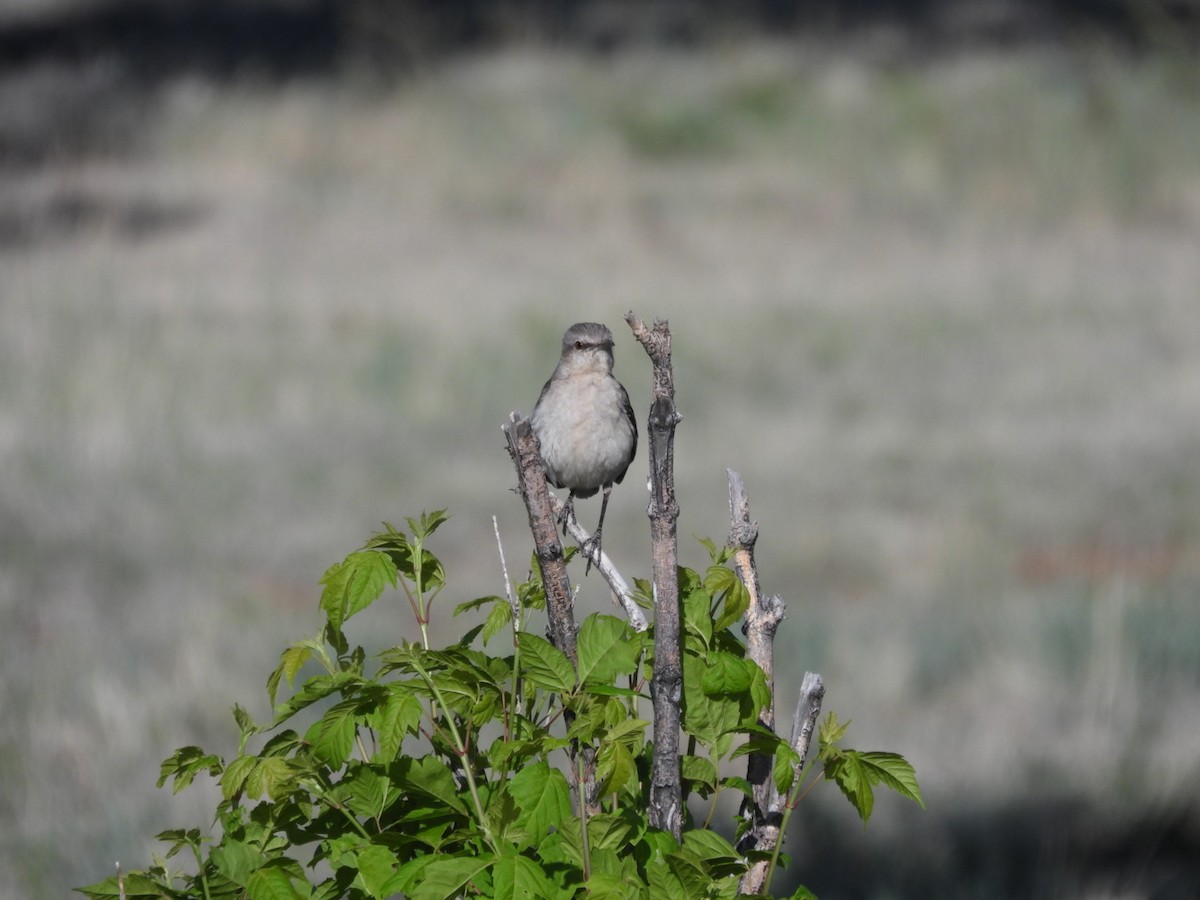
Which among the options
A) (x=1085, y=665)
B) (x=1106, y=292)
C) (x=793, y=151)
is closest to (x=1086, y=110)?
(x=793, y=151)

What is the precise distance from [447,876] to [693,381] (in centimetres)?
1041

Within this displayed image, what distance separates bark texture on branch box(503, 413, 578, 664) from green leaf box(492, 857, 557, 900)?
427 mm

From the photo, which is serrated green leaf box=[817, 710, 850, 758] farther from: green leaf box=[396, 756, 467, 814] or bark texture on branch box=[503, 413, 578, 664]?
green leaf box=[396, 756, 467, 814]

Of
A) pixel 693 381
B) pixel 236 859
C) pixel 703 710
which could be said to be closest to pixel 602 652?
pixel 703 710

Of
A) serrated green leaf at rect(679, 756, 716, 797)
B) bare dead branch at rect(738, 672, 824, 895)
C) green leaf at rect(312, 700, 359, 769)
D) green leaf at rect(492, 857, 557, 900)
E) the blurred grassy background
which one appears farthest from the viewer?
the blurred grassy background

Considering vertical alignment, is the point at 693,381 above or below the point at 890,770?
above

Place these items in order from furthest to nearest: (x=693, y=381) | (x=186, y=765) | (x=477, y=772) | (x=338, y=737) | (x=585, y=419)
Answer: (x=693, y=381), (x=585, y=419), (x=477, y=772), (x=186, y=765), (x=338, y=737)

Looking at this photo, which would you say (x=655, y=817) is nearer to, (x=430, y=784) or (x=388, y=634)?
(x=430, y=784)

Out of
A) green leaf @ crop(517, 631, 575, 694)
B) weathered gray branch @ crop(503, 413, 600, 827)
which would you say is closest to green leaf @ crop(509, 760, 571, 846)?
green leaf @ crop(517, 631, 575, 694)

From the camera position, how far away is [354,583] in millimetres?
1950

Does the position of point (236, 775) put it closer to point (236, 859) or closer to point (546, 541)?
point (236, 859)

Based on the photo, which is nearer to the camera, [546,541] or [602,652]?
[602,652]

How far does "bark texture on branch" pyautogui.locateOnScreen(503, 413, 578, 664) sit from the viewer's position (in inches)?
82.8

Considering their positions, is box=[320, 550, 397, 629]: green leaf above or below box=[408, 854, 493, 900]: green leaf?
above
